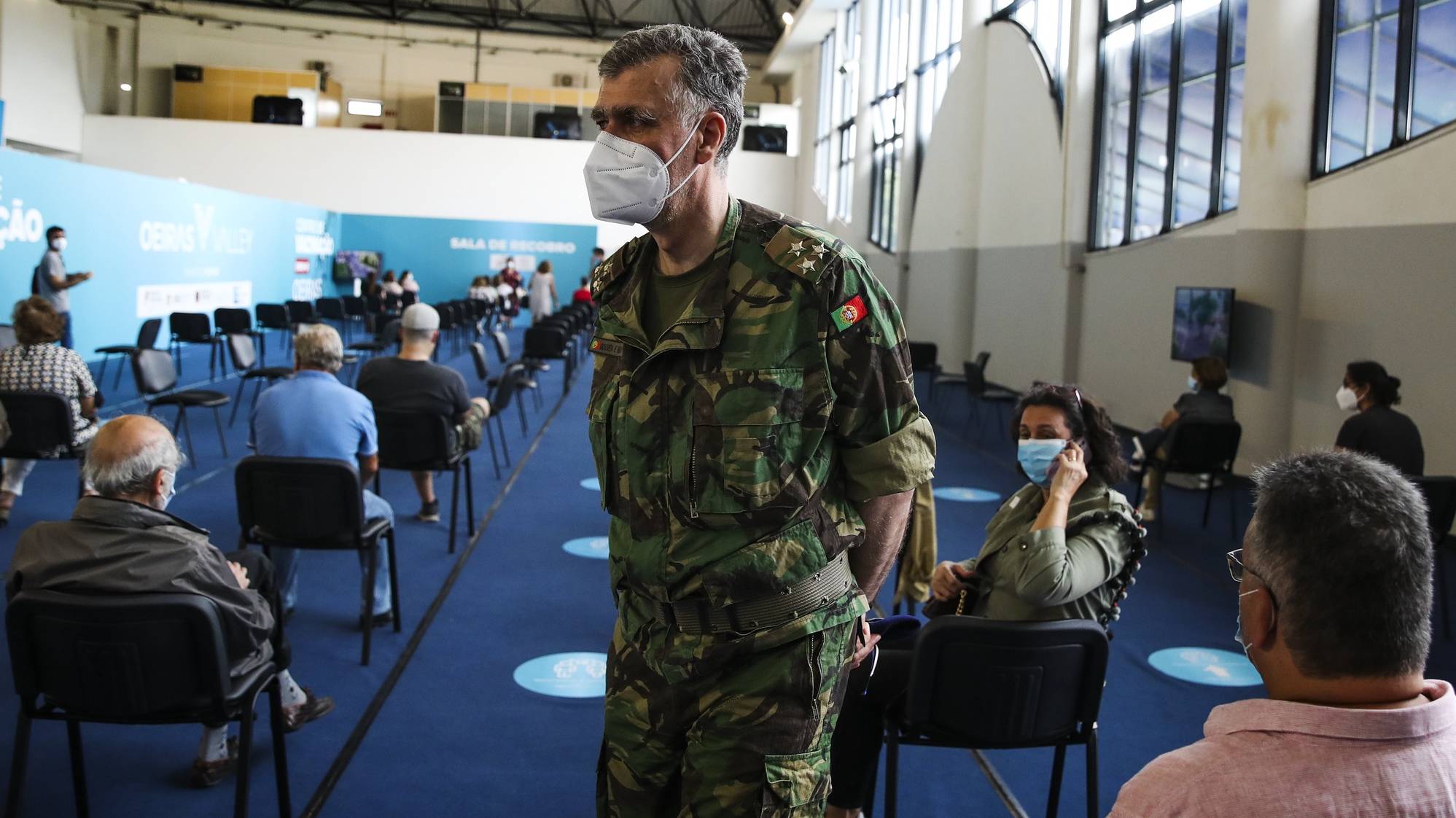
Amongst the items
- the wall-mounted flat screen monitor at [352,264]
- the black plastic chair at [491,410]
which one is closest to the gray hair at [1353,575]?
the black plastic chair at [491,410]

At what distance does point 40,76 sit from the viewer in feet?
67.4

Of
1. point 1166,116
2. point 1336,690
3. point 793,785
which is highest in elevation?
point 1166,116

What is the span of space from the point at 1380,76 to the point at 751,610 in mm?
7069

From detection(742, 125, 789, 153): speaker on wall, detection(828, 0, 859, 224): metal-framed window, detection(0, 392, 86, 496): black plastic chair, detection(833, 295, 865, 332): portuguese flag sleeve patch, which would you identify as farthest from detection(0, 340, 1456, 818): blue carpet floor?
detection(742, 125, 789, 153): speaker on wall

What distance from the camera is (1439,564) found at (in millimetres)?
5043

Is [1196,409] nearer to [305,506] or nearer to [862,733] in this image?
[862,733]

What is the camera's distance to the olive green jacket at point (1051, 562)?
256 cm

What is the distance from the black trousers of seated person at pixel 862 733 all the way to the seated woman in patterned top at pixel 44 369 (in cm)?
430

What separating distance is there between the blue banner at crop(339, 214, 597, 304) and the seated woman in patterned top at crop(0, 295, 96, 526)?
58.2 feet

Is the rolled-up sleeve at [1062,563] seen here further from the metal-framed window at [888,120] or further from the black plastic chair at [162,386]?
the metal-framed window at [888,120]

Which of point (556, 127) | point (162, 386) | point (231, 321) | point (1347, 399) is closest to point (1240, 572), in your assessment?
point (1347, 399)

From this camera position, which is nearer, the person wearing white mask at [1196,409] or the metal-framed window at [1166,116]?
the person wearing white mask at [1196,409]

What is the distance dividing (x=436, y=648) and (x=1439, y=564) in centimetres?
441

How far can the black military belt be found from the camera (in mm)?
1583
